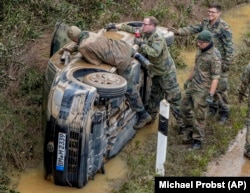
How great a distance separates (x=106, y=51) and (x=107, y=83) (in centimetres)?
61

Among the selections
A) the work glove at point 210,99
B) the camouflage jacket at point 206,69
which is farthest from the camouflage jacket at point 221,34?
the camouflage jacket at point 206,69

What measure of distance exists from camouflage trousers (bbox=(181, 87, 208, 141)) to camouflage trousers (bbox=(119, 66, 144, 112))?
0.64 metres

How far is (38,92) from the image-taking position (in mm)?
9578

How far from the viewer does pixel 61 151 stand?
293 inches

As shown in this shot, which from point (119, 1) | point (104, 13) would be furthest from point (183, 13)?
point (104, 13)

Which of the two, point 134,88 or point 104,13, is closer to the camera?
point 134,88

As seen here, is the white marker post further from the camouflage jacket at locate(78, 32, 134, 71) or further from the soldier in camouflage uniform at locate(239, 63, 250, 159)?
the soldier in camouflage uniform at locate(239, 63, 250, 159)

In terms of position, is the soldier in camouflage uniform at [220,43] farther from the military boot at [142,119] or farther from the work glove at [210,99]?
the military boot at [142,119]

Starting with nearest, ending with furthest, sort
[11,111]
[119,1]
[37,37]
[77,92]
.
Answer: [77,92] → [11,111] → [37,37] → [119,1]

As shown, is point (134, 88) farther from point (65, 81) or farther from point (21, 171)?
point (21, 171)

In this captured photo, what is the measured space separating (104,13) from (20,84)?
3244mm

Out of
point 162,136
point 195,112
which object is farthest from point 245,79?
point 162,136

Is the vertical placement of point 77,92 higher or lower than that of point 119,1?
higher

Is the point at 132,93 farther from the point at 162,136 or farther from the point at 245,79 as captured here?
the point at 245,79
